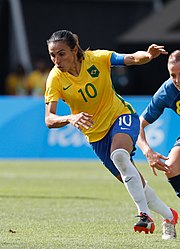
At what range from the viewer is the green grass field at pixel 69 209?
8.54 m

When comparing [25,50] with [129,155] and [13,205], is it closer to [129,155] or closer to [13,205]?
[13,205]

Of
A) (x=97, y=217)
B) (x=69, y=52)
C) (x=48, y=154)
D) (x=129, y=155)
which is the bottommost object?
(x=48, y=154)

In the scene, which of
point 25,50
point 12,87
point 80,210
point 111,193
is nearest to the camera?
point 80,210

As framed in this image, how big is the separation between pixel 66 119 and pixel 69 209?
3123mm

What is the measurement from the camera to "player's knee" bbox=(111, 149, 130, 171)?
29.4 ft

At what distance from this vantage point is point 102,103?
30.8 ft

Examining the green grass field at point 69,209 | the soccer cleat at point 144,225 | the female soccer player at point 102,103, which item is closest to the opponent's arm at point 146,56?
the female soccer player at point 102,103

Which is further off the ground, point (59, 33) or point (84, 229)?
point (59, 33)

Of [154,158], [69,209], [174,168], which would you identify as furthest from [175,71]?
[69,209]

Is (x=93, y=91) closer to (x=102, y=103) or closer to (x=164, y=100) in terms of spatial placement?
(x=102, y=103)

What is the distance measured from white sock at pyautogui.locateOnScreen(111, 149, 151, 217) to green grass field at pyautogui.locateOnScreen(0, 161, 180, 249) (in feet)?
1.06

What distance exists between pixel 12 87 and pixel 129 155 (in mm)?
15863

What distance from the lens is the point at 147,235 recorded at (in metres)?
9.24

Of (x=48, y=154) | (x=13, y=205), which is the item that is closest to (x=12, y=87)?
(x=48, y=154)
